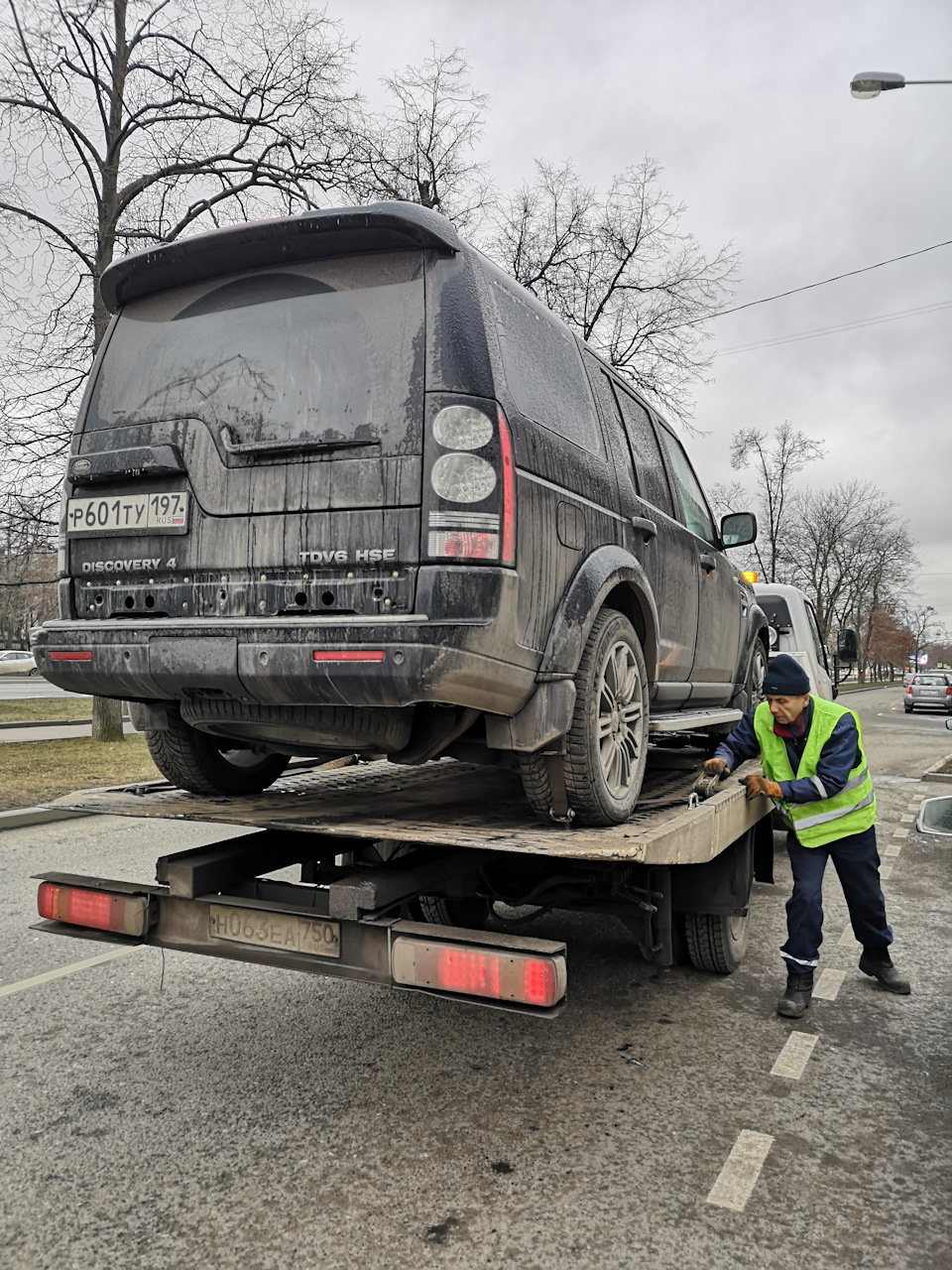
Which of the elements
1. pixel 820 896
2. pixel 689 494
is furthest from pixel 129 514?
pixel 689 494

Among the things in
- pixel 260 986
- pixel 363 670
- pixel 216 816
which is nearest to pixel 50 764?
pixel 260 986

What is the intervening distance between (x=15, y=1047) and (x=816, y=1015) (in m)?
3.23

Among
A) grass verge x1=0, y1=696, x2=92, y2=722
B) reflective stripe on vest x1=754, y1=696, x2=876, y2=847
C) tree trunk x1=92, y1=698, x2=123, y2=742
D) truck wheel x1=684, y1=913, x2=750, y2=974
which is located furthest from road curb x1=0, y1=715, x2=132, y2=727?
reflective stripe on vest x1=754, y1=696, x2=876, y2=847

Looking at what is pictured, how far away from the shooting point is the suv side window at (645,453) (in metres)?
4.67

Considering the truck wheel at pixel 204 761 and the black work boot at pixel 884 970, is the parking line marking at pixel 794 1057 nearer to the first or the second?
the black work boot at pixel 884 970

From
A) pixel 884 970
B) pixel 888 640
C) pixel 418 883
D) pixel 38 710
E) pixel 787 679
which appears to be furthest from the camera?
pixel 888 640

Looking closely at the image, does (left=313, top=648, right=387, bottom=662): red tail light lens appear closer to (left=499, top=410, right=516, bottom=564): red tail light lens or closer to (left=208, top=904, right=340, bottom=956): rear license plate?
(left=499, top=410, right=516, bottom=564): red tail light lens

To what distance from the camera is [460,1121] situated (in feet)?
10.4

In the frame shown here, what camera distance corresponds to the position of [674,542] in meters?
4.96

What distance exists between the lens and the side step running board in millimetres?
4328

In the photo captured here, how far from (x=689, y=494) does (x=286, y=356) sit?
308cm

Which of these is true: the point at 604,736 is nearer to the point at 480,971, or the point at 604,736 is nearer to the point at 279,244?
the point at 480,971

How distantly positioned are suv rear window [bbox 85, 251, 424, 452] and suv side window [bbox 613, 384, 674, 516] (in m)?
1.73

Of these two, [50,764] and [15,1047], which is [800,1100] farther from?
[50,764]
